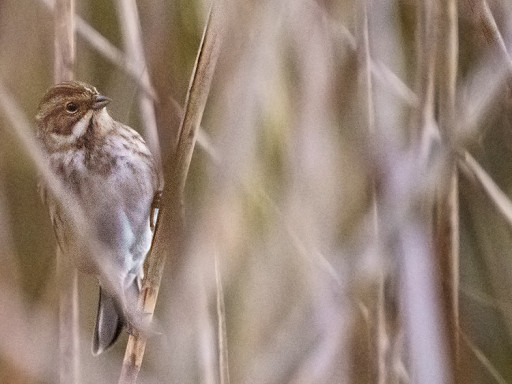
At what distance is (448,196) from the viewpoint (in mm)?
773

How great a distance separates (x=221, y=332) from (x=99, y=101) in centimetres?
34

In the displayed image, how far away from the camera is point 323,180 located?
834 millimetres

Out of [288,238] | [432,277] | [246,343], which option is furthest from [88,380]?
[432,277]

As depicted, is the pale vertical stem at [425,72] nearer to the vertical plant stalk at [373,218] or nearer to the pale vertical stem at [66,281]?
the vertical plant stalk at [373,218]

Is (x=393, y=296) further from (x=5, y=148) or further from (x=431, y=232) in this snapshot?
(x=5, y=148)

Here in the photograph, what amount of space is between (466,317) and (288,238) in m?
0.24

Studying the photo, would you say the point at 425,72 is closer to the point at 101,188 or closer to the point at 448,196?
the point at 448,196

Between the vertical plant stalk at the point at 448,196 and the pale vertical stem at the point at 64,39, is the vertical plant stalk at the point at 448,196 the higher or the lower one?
the lower one

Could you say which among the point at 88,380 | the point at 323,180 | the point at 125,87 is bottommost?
the point at 88,380

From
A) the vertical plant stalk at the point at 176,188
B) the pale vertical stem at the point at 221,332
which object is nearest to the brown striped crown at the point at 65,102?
the vertical plant stalk at the point at 176,188

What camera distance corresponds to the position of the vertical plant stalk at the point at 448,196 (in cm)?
76

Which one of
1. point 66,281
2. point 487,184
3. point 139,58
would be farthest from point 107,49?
point 487,184

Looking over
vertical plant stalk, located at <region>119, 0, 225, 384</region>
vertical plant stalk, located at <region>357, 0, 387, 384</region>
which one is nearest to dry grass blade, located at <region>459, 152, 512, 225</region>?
vertical plant stalk, located at <region>357, 0, 387, 384</region>

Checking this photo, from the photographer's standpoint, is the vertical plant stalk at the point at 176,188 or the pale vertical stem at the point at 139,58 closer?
the vertical plant stalk at the point at 176,188
